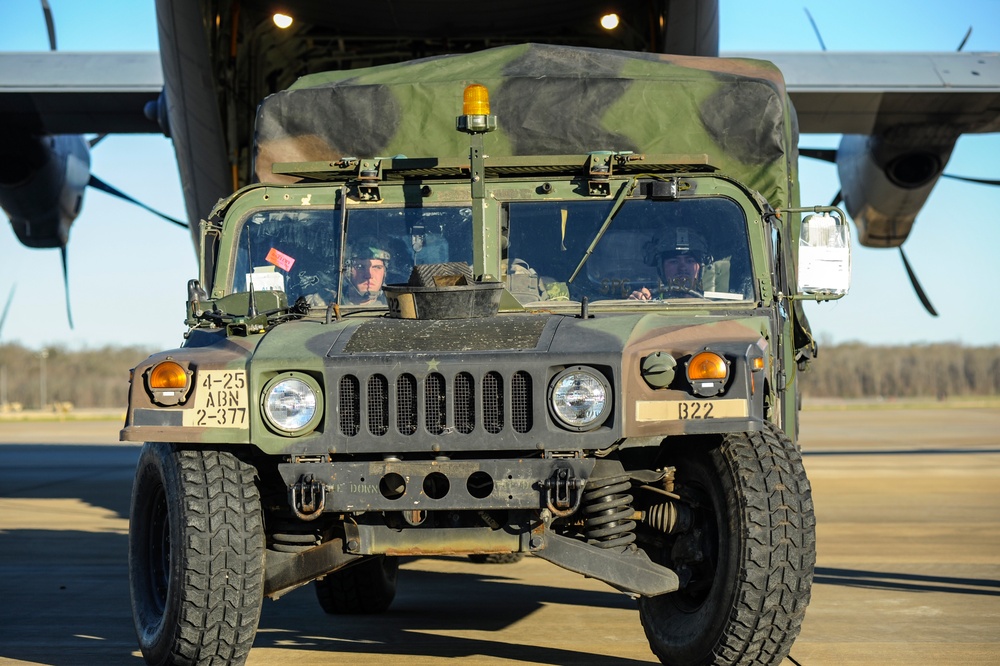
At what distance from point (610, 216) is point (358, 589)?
2521 millimetres

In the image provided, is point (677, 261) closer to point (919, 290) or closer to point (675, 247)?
point (675, 247)

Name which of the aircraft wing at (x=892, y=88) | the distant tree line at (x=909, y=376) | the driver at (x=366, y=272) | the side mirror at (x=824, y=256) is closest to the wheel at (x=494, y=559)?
the driver at (x=366, y=272)

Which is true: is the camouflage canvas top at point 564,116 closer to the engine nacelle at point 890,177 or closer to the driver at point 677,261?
the driver at point 677,261

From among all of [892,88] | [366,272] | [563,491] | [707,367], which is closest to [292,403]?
[563,491]

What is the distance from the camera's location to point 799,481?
5.14m

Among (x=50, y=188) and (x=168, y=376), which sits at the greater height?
(x=50, y=188)

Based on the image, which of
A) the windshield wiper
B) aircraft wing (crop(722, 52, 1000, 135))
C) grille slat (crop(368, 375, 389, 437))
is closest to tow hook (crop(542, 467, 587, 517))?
grille slat (crop(368, 375, 389, 437))

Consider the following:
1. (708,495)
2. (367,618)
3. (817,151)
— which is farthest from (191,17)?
(817,151)

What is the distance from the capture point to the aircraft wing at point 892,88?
1416 centimetres

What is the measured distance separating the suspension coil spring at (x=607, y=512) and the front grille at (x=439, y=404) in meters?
0.41

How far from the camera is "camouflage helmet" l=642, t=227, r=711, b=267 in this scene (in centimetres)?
621

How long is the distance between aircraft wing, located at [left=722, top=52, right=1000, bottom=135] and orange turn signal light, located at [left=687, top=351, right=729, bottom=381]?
9.38 metres

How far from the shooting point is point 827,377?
64625 millimetres

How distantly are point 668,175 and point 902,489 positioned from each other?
33.7 ft
